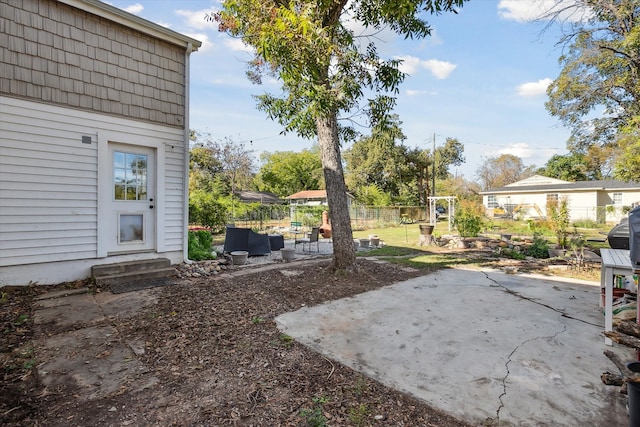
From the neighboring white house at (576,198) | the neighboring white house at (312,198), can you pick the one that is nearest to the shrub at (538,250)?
the neighboring white house at (576,198)

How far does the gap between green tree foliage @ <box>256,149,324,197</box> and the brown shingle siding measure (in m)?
36.5

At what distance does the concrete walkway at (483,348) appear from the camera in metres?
2.06

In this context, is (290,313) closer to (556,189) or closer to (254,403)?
(254,403)

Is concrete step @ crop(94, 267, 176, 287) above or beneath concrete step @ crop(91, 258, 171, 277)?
beneath

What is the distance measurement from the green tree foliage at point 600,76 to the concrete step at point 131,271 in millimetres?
12995

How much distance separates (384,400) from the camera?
209cm

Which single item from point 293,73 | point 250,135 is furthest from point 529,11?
point 250,135

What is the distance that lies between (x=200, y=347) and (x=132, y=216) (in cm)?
347

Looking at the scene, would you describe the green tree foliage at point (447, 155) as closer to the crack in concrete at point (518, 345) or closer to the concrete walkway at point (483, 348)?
the crack in concrete at point (518, 345)

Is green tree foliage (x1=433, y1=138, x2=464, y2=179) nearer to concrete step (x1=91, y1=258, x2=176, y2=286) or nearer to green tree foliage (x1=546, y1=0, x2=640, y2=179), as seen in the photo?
green tree foliage (x1=546, y1=0, x2=640, y2=179)

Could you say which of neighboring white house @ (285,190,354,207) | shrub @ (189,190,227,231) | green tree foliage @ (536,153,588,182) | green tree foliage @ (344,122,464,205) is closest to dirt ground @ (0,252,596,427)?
shrub @ (189,190,227,231)

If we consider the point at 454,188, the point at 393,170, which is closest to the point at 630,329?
the point at 393,170

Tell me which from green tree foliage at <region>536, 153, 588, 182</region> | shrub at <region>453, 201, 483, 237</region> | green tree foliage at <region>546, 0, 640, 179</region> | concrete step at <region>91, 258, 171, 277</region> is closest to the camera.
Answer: concrete step at <region>91, 258, 171, 277</region>

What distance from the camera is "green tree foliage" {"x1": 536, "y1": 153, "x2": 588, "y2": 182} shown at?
3591cm
